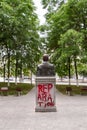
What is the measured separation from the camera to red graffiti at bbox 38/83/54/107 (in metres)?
13.6

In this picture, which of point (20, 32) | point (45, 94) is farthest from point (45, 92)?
point (20, 32)

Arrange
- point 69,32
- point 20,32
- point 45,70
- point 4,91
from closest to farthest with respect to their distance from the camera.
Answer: point 45,70 → point 4,91 → point 69,32 → point 20,32

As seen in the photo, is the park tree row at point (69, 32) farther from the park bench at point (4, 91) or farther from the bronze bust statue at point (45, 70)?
the bronze bust statue at point (45, 70)

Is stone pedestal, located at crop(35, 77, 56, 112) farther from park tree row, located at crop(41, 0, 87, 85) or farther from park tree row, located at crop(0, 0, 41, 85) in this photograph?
park tree row, located at crop(0, 0, 41, 85)

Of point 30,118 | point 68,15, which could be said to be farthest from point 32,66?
point 30,118

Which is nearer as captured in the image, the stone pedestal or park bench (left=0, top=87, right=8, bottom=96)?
the stone pedestal

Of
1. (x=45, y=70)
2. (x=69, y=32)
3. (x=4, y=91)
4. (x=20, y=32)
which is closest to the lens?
(x=45, y=70)

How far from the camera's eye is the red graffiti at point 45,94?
13.6 metres

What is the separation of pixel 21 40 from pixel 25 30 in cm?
102

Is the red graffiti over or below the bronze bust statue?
below

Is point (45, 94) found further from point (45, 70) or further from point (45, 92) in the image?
point (45, 70)

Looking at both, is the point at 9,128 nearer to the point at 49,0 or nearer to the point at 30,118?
the point at 30,118

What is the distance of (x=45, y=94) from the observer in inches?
539

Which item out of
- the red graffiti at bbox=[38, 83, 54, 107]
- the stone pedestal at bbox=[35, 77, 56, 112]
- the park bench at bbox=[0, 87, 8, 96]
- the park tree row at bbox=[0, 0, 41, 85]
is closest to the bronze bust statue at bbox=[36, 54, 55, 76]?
the stone pedestal at bbox=[35, 77, 56, 112]
